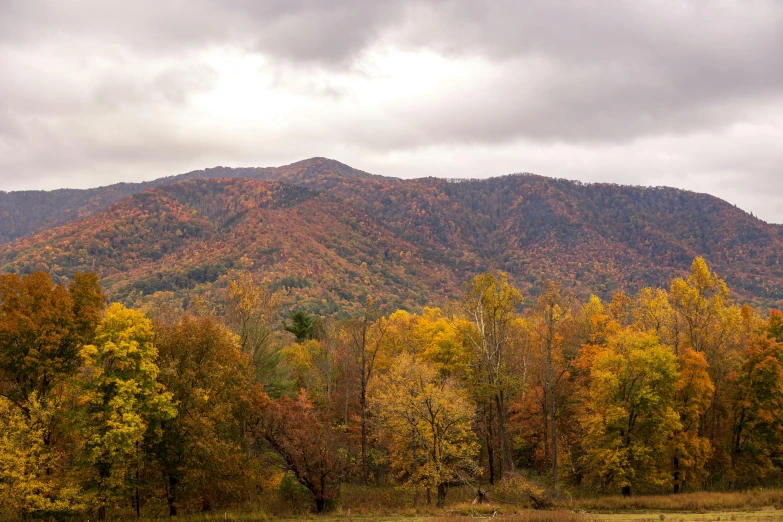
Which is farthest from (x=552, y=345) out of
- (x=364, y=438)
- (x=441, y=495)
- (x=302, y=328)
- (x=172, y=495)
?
(x=302, y=328)

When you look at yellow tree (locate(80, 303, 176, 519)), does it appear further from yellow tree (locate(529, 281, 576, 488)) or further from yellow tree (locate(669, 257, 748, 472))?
yellow tree (locate(669, 257, 748, 472))

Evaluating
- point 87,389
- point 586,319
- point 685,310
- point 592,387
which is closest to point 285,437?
point 87,389

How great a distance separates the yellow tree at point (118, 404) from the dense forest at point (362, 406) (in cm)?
12

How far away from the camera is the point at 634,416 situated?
43188 mm

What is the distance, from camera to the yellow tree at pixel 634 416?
4184 cm

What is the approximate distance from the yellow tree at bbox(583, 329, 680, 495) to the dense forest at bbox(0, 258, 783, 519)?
156 millimetres

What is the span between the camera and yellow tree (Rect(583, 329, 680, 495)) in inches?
1647

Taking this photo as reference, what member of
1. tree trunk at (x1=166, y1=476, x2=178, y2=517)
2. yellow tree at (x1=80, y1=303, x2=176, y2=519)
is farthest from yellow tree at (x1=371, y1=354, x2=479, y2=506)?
yellow tree at (x1=80, y1=303, x2=176, y2=519)

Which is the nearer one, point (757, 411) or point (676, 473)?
point (676, 473)

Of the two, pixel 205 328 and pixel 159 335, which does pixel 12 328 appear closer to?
pixel 159 335

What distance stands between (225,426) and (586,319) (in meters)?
52.3

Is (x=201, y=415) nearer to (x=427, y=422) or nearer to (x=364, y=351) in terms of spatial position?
(x=427, y=422)

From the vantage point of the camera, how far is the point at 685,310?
4828cm

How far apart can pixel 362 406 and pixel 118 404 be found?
22.0 meters
